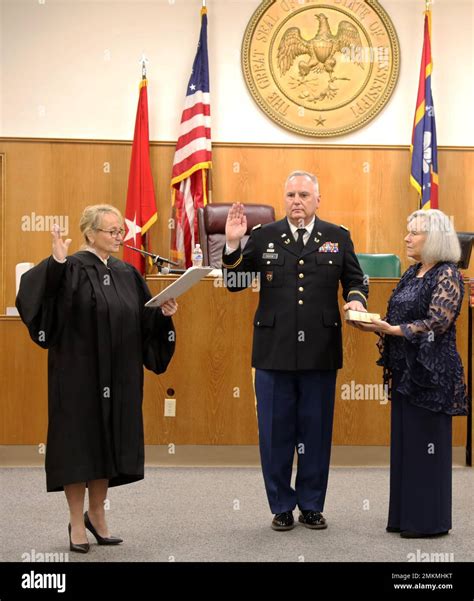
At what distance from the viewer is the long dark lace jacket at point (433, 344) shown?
4098mm

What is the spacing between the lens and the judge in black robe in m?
3.76

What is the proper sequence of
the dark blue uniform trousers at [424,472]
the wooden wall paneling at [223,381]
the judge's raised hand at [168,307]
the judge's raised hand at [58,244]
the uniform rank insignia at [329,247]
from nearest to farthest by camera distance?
the judge's raised hand at [58,244], the judge's raised hand at [168,307], the dark blue uniform trousers at [424,472], the uniform rank insignia at [329,247], the wooden wall paneling at [223,381]

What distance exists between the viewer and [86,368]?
3836 mm

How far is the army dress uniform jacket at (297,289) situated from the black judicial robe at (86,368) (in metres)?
0.67

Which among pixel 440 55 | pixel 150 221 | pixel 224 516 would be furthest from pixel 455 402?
pixel 440 55

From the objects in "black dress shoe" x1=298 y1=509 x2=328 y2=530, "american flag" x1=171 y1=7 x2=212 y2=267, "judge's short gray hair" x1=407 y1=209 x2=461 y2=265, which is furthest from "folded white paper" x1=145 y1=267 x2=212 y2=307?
"american flag" x1=171 y1=7 x2=212 y2=267

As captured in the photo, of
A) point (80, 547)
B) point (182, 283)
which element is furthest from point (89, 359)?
point (80, 547)

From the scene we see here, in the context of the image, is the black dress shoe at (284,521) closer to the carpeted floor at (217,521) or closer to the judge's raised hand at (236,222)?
the carpeted floor at (217,521)

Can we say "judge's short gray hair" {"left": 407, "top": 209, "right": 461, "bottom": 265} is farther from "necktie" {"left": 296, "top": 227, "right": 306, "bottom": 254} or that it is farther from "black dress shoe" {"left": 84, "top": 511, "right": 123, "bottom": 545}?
"black dress shoe" {"left": 84, "top": 511, "right": 123, "bottom": 545}

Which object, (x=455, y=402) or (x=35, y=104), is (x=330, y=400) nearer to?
(x=455, y=402)

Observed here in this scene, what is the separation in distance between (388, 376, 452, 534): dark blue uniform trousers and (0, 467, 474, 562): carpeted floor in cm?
10

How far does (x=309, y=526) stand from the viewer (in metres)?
4.29

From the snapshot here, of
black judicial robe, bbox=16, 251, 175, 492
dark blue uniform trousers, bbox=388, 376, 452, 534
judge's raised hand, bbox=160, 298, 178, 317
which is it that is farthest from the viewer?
Answer: dark blue uniform trousers, bbox=388, 376, 452, 534

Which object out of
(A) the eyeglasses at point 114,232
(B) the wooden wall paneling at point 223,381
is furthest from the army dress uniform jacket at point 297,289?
(B) the wooden wall paneling at point 223,381
